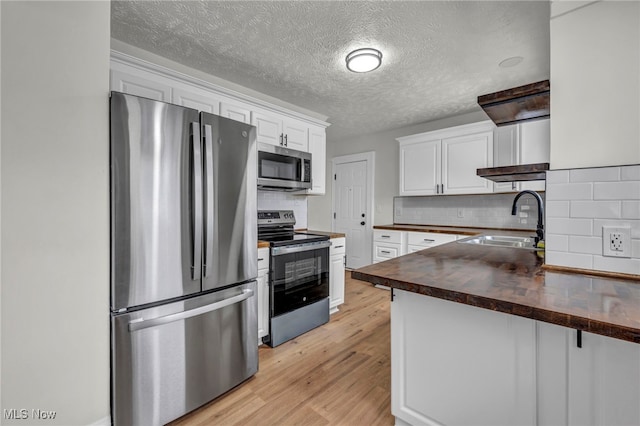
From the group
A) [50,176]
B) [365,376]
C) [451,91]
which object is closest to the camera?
[50,176]

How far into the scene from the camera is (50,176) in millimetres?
1298

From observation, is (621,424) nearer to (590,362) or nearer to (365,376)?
(590,362)

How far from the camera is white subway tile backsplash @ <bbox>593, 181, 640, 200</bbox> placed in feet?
3.80

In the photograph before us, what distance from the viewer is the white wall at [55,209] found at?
4.00 ft

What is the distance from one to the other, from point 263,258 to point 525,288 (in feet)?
5.91

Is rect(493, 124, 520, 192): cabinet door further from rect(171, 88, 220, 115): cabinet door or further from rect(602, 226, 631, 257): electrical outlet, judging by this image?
rect(171, 88, 220, 115): cabinet door

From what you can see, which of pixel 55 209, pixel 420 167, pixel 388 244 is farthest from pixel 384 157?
pixel 55 209

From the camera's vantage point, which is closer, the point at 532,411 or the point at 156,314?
the point at 532,411

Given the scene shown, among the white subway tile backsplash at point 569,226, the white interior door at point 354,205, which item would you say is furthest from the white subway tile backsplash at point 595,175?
the white interior door at point 354,205

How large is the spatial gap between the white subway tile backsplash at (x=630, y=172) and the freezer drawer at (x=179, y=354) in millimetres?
2030

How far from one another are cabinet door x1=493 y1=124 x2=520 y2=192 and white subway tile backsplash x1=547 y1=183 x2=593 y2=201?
2215 mm

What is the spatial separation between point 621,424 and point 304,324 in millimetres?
2119

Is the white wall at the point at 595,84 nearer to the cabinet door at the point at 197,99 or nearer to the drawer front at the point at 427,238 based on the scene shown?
the drawer front at the point at 427,238

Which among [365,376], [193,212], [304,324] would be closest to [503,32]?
[193,212]
